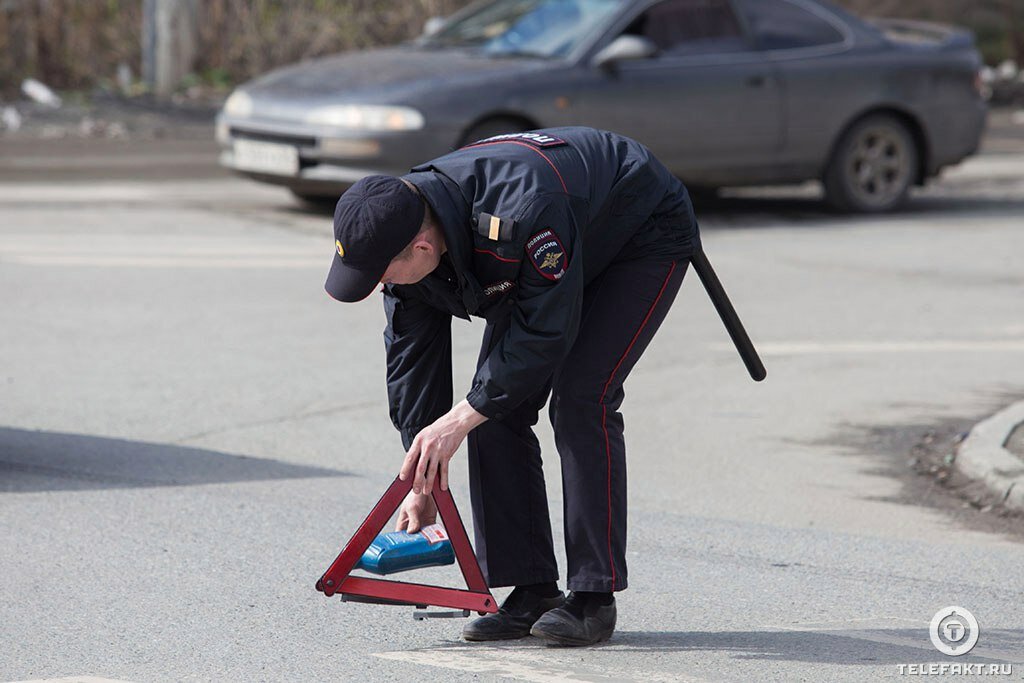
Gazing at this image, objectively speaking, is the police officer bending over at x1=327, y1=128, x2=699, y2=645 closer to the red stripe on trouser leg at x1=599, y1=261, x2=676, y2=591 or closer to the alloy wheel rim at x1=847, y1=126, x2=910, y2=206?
the red stripe on trouser leg at x1=599, y1=261, x2=676, y2=591

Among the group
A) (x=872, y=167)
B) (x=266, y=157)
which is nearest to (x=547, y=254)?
(x=266, y=157)

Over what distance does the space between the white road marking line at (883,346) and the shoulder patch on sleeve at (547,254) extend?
171 inches

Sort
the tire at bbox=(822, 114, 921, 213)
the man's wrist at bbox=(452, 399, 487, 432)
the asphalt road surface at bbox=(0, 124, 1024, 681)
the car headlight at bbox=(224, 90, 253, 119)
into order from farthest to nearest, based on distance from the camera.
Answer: the tire at bbox=(822, 114, 921, 213) → the car headlight at bbox=(224, 90, 253, 119) → the asphalt road surface at bbox=(0, 124, 1024, 681) → the man's wrist at bbox=(452, 399, 487, 432)

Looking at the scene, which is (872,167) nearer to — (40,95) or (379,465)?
(379,465)

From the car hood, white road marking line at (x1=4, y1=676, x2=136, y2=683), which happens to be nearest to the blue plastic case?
white road marking line at (x1=4, y1=676, x2=136, y2=683)

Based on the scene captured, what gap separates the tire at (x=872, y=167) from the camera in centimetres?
1250

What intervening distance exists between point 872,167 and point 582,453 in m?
9.08

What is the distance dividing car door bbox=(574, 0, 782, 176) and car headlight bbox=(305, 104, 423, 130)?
130 centimetres

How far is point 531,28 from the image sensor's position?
1193 cm

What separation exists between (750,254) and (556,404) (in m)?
6.73

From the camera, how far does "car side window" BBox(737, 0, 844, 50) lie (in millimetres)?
12203

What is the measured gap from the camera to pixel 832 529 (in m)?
5.44

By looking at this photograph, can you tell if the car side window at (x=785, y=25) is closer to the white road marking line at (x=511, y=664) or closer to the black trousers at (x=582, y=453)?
the black trousers at (x=582, y=453)

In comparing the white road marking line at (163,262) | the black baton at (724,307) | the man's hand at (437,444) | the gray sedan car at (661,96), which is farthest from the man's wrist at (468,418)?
the gray sedan car at (661,96)
